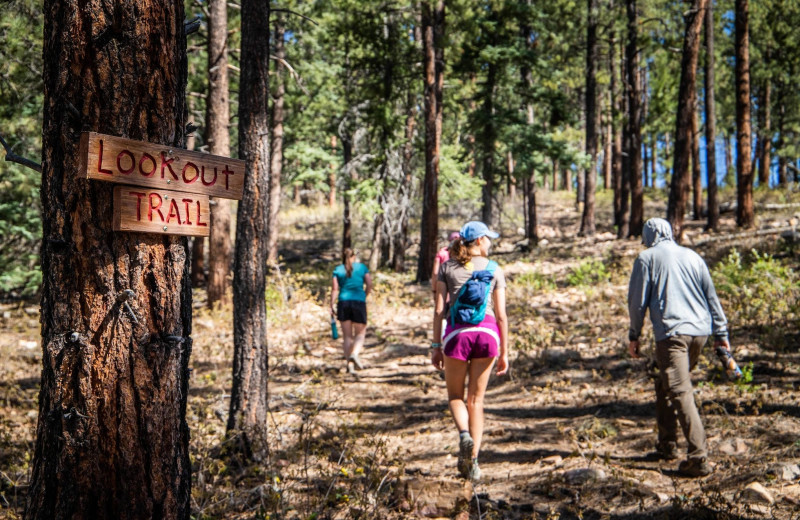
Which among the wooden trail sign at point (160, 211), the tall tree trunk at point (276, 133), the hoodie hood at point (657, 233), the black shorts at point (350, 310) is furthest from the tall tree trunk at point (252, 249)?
the tall tree trunk at point (276, 133)

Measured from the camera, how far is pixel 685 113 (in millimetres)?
12242

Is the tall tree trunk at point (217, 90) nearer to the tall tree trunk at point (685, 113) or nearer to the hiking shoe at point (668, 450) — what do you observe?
the hiking shoe at point (668, 450)

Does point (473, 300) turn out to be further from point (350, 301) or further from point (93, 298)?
point (350, 301)

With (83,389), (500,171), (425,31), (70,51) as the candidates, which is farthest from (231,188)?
(500,171)

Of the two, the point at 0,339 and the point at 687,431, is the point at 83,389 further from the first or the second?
the point at 0,339

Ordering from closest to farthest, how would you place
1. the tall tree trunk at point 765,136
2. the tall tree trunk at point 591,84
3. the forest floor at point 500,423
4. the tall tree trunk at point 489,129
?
the forest floor at point 500,423, the tall tree trunk at point 489,129, the tall tree trunk at point 591,84, the tall tree trunk at point 765,136

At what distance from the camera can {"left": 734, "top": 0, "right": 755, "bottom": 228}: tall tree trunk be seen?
48.3ft

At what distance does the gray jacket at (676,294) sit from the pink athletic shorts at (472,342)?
1.33 m

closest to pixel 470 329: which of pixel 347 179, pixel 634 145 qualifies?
pixel 347 179

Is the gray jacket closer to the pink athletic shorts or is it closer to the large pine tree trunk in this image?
the pink athletic shorts

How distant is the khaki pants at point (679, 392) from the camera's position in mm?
4410

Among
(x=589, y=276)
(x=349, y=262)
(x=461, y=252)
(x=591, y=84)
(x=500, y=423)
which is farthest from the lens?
(x=591, y=84)

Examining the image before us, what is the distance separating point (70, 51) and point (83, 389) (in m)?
1.38

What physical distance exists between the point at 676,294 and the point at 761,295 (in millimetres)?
4866
